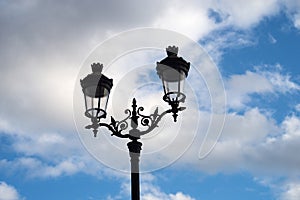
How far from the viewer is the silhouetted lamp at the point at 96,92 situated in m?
13.5

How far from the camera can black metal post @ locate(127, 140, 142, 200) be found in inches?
485

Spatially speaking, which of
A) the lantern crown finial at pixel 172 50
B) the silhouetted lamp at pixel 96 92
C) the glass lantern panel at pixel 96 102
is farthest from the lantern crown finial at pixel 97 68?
the lantern crown finial at pixel 172 50

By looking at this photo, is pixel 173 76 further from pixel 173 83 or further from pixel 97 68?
pixel 97 68

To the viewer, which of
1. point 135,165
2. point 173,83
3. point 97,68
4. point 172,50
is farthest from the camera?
point 97,68

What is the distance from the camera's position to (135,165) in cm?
1266

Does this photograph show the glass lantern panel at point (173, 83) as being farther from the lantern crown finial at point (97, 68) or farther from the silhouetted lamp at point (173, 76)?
the lantern crown finial at point (97, 68)

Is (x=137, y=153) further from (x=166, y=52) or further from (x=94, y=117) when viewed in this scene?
(x=166, y=52)

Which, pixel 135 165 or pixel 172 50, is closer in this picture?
pixel 135 165

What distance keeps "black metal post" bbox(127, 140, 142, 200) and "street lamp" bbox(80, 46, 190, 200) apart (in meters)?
0.02

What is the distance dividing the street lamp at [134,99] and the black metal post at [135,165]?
0.02 meters

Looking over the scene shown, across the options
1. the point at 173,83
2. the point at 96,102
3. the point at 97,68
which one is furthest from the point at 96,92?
the point at 173,83

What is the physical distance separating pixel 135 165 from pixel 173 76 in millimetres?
2171

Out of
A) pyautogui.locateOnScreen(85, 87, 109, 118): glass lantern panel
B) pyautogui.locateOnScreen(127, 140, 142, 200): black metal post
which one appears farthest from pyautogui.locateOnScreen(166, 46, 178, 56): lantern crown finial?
pyautogui.locateOnScreen(127, 140, 142, 200): black metal post

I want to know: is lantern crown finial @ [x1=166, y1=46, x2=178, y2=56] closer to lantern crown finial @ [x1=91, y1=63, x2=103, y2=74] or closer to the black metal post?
lantern crown finial @ [x1=91, y1=63, x2=103, y2=74]
